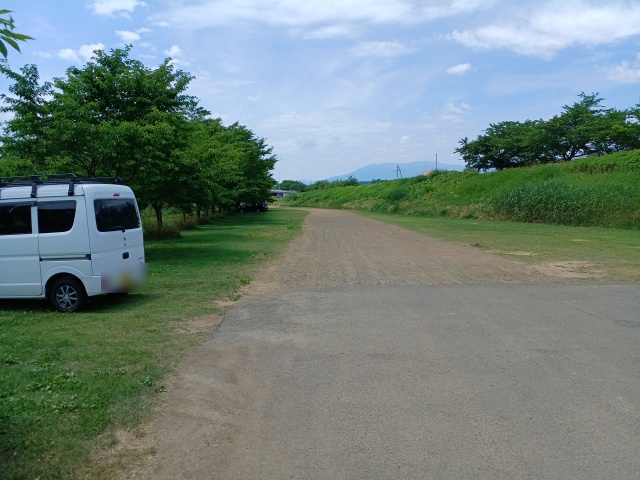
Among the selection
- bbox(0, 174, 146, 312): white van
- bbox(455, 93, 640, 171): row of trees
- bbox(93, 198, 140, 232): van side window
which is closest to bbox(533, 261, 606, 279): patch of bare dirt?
bbox(93, 198, 140, 232): van side window

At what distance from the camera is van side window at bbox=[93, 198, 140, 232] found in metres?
8.78

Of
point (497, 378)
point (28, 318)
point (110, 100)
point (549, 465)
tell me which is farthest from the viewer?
point (110, 100)

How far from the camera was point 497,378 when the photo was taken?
17.6 feet

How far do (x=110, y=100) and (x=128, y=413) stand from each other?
46.0 feet

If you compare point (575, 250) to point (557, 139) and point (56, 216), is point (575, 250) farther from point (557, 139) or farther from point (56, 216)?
point (557, 139)

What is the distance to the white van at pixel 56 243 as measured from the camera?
8.52 meters

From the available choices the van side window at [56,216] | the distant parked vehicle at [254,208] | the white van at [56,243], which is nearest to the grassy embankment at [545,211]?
the white van at [56,243]

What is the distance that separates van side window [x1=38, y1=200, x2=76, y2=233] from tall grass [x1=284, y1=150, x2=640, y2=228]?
28205mm

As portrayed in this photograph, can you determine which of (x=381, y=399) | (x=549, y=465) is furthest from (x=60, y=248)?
(x=549, y=465)

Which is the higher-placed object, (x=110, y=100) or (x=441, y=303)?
(x=110, y=100)

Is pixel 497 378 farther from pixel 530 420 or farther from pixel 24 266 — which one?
pixel 24 266

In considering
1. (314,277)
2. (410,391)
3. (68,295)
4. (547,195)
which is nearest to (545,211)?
(547,195)

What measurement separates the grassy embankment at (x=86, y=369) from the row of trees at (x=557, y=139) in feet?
132

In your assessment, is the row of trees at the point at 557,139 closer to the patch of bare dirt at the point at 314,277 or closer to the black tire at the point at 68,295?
the patch of bare dirt at the point at 314,277
